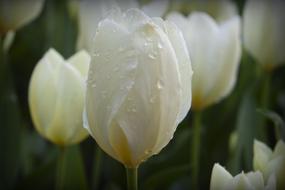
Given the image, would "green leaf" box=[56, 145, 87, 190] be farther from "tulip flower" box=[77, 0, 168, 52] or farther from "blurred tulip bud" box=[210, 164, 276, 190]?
"blurred tulip bud" box=[210, 164, 276, 190]

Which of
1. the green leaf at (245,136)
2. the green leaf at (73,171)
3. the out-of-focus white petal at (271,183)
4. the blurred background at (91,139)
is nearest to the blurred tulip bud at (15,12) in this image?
the blurred background at (91,139)

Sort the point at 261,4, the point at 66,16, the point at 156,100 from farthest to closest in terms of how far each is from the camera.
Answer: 1. the point at 66,16
2. the point at 261,4
3. the point at 156,100

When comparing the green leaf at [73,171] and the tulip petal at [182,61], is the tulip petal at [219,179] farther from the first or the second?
the green leaf at [73,171]

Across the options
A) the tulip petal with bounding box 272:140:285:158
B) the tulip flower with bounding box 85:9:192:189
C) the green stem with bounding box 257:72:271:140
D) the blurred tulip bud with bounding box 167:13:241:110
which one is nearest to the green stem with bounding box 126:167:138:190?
the tulip flower with bounding box 85:9:192:189

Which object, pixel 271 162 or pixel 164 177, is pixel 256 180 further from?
pixel 164 177

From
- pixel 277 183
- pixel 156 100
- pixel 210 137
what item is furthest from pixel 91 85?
pixel 210 137

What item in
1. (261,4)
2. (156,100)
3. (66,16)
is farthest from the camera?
(66,16)

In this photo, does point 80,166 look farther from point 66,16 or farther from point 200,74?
point 66,16

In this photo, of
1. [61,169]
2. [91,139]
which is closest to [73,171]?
[61,169]
